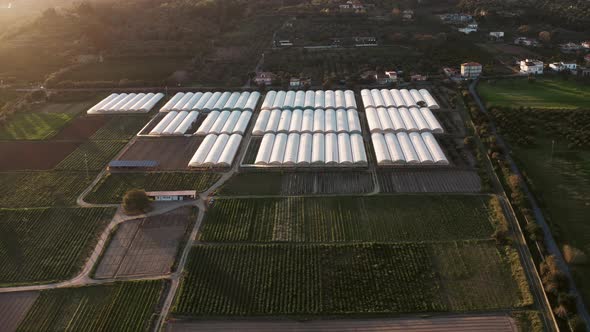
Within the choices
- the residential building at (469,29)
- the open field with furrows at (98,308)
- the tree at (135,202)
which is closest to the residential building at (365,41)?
the residential building at (469,29)

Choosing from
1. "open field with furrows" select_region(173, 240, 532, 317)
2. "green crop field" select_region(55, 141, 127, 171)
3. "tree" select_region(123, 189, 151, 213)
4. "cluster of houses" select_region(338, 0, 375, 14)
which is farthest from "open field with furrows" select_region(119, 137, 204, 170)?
"cluster of houses" select_region(338, 0, 375, 14)

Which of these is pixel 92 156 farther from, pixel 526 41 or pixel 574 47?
pixel 574 47

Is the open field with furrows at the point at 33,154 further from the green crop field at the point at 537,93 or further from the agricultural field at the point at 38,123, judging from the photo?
the green crop field at the point at 537,93

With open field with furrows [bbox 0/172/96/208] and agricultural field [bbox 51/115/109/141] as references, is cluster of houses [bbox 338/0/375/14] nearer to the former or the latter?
agricultural field [bbox 51/115/109/141]

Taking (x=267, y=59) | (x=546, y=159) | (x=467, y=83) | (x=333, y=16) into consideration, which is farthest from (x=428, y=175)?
(x=333, y=16)

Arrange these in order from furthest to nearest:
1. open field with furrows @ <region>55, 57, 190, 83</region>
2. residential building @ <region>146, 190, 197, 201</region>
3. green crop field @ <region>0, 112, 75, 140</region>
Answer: open field with furrows @ <region>55, 57, 190, 83</region> → green crop field @ <region>0, 112, 75, 140</region> → residential building @ <region>146, 190, 197, 201</region>

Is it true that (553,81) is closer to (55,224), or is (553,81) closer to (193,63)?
(193,63)

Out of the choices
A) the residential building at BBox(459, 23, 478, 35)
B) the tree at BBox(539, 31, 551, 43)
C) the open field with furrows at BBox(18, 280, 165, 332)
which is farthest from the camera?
the residential building at BBox(459, 23, 478, 35)

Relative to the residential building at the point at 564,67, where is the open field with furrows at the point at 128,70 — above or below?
above
